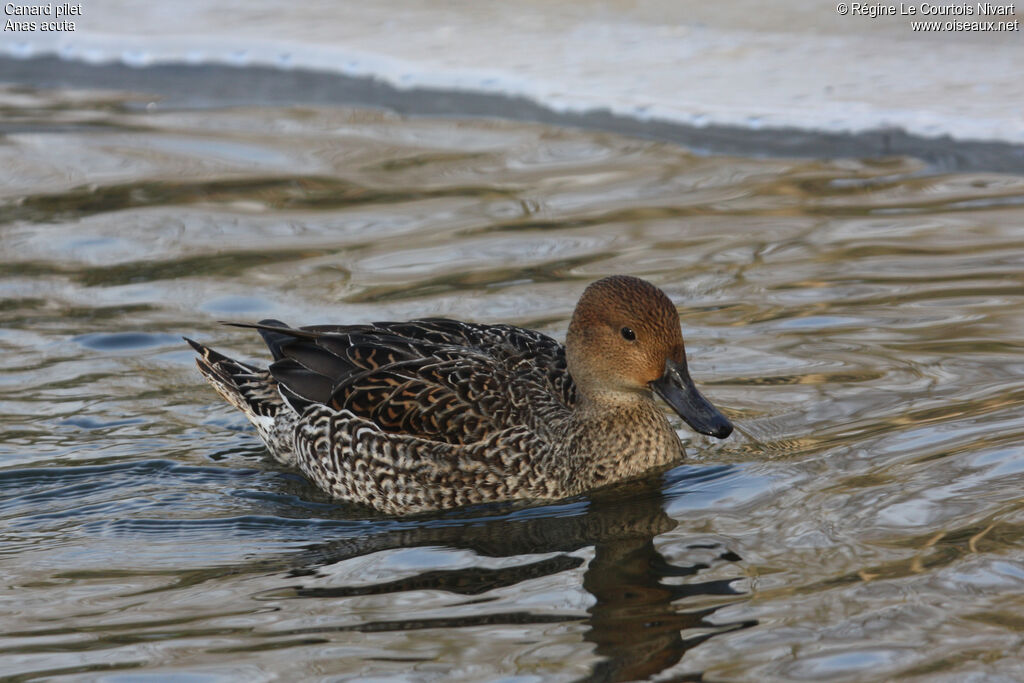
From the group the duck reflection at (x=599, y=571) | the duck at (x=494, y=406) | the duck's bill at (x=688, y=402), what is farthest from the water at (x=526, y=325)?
the duck's bill at (x=688, y=402)

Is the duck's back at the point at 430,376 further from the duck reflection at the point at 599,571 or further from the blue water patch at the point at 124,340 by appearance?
the blue water patch at the point at 124,340

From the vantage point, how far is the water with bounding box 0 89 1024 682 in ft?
15.2

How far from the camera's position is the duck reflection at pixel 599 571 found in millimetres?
4582

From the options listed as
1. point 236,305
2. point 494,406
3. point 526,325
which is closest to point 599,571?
point 494,406

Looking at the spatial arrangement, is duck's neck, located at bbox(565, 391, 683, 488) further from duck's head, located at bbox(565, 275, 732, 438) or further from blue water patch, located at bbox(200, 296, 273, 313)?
blue water patch, located at bbox(200, 296, 273, 313)

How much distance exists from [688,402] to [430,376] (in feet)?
3.62

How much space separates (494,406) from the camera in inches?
241

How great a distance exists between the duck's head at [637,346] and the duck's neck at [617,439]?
11cm

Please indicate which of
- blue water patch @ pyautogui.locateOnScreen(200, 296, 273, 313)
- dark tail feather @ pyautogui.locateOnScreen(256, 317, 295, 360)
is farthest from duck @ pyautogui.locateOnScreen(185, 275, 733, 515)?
blue water patch @ pyautogui.locateOnScreen(200, 296, 273, 313)

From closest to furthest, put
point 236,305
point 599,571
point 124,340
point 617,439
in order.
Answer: point 599,571 < point 617,439 < point 124,340 < point 236,305

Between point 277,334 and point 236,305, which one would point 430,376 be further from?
point 236,305

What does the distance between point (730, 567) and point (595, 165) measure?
209 inches

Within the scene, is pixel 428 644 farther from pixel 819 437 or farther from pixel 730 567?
pixel 819 437

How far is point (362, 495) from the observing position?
623 cm
